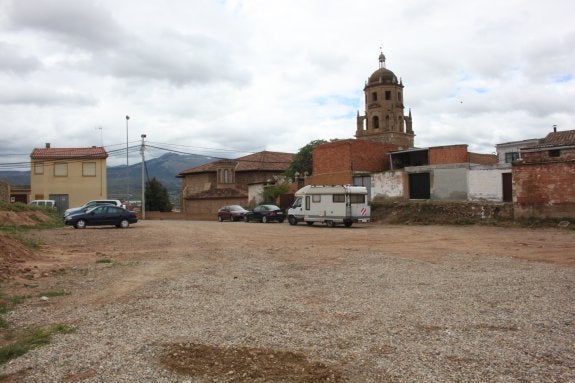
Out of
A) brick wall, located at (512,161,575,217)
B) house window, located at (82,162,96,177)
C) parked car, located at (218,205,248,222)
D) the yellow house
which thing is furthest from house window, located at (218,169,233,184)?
brick wall, located at (512,161,575,217)

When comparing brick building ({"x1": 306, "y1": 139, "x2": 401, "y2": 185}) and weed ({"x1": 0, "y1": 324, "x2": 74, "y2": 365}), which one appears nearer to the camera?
weed ({"x1": 0, "y1": 324, "x2": 74, "y2": 365})

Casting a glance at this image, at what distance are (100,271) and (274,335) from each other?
24.0 feet

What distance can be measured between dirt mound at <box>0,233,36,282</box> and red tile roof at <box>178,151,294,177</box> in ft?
170

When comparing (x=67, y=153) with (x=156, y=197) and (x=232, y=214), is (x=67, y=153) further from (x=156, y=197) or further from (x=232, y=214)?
(x=232, y=214)

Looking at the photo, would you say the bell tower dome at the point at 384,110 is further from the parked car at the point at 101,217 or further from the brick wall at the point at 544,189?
the parked car at the point at 101,217

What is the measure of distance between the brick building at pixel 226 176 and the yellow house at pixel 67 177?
13707 millimetres

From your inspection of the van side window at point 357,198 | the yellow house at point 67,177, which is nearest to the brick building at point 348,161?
the van side window at point 357,198

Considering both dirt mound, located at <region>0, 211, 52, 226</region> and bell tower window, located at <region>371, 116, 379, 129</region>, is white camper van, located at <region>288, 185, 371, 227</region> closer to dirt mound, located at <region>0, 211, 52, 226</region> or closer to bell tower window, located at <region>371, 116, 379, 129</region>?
dirt mound, located at <region>0, 211, 52, 226</region>

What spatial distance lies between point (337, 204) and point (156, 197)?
39.2 meters

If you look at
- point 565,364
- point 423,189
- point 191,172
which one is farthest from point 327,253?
point 191,172

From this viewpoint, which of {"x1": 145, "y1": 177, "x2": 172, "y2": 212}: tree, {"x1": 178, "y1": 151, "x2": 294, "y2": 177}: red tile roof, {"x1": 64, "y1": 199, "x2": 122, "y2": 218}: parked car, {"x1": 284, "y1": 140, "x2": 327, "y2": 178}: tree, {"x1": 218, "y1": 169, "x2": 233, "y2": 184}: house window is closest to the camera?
{"x1": 64, "y1": 199, "x2": 122, "y2": 218}: parked car

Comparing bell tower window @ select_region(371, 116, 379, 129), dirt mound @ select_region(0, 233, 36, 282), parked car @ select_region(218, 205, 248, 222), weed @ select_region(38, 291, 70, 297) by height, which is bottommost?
weed @ select_region(38, 291, 70, 297)

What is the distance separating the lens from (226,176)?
65.8 meters

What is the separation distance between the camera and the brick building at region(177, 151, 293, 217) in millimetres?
61094
